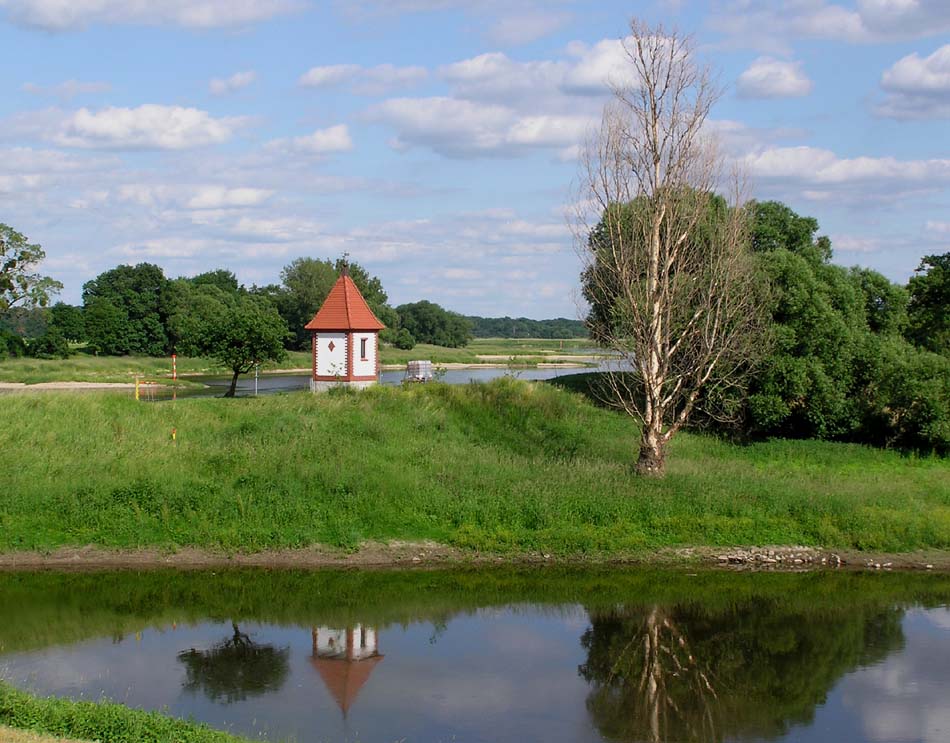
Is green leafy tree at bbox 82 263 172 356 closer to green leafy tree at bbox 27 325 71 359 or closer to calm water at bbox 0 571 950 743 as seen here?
green leafy tree at bbox 27 325 71 359

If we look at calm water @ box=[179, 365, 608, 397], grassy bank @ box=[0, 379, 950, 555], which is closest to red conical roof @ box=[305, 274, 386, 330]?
grassy bank @ box=[0, 379, 950, 555]

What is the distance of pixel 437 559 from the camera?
870 inches

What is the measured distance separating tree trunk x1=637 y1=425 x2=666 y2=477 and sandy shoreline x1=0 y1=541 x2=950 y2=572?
3264mm

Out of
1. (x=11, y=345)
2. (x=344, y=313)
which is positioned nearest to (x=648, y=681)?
(x=344, y=313)

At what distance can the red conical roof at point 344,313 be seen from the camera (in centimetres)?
3672

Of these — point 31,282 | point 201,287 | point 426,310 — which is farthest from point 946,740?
point 426,310

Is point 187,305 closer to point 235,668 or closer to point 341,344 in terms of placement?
point 341,344

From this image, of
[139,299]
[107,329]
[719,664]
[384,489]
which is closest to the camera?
[719,664]

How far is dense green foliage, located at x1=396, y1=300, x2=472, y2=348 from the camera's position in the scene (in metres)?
125

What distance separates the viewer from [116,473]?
24484 millimetres

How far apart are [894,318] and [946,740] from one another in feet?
79.7

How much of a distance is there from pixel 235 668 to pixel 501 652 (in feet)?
14.3

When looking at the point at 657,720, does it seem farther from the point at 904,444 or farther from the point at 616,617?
the point at 904,444

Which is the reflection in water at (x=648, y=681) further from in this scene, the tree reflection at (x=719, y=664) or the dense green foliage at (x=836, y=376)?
the dense green foliage at (x=836, y=376)
